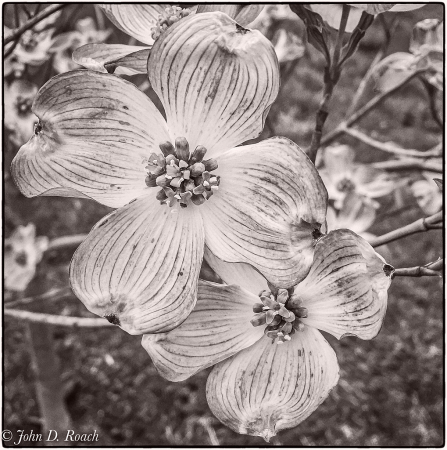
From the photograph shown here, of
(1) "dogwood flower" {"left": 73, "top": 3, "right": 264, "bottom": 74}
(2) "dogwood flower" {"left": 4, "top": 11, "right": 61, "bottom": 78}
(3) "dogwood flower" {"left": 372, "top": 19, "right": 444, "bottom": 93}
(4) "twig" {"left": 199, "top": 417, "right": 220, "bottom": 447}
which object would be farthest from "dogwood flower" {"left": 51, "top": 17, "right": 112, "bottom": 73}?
(4) "twig" {"left": 199, "top": 417, "right": 220, "bottom": 447}

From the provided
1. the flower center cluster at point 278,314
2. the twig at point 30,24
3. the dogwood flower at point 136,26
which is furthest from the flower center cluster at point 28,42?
the flower center cluster at point 278,314

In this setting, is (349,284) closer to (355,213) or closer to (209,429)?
(355,213)

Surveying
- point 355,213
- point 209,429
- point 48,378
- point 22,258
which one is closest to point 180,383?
point 209,429

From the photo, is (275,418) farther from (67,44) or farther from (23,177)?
(67,44)

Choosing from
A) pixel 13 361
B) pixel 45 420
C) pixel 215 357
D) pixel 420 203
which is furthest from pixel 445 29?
pixel 13 361

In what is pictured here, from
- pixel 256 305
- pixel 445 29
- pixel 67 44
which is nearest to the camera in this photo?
pixel 256 305

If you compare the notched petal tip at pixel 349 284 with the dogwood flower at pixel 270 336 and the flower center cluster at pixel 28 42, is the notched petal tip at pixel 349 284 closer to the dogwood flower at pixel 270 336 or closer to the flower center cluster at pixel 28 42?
the dogwood flower at pixel 270 336
